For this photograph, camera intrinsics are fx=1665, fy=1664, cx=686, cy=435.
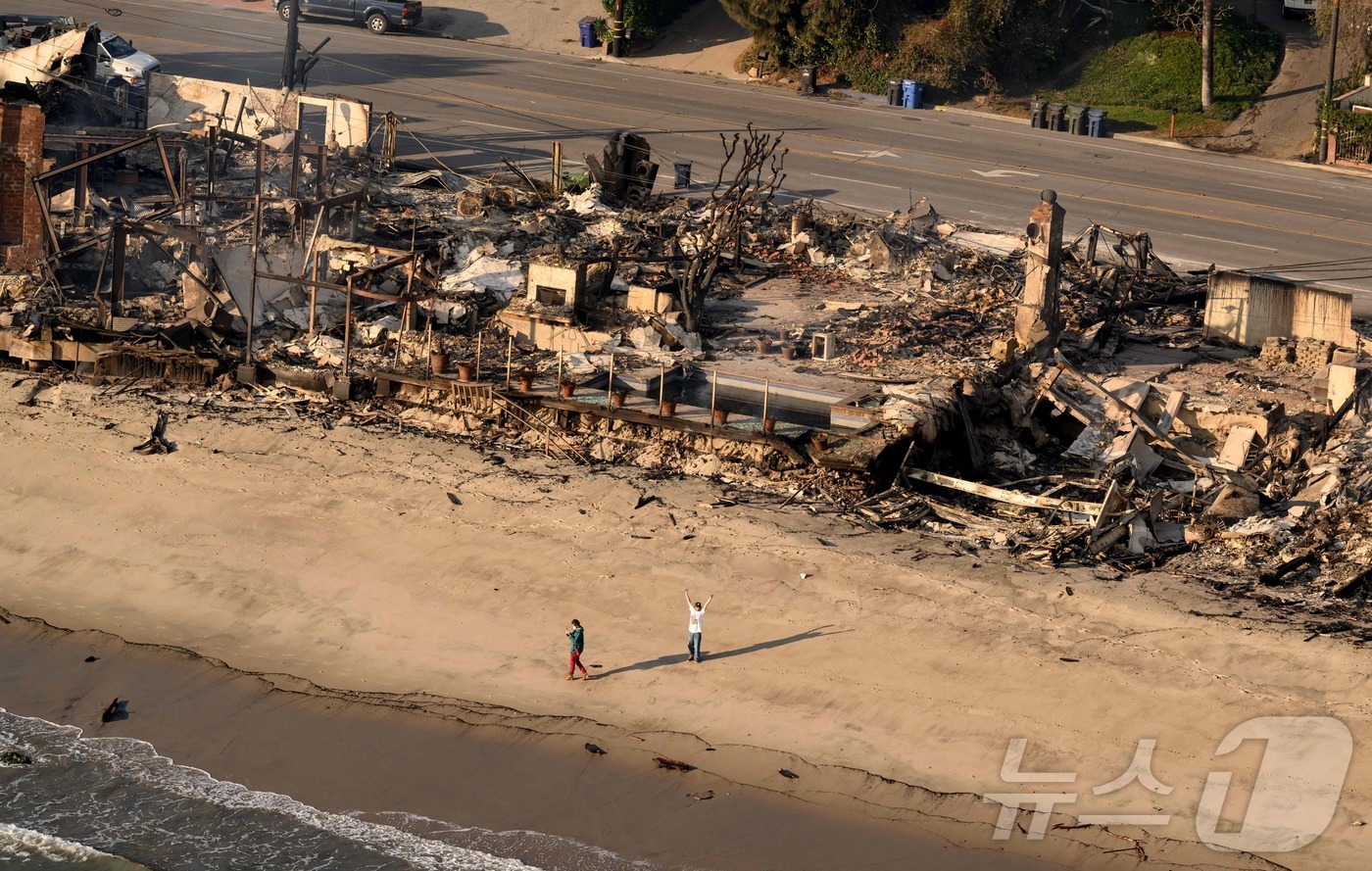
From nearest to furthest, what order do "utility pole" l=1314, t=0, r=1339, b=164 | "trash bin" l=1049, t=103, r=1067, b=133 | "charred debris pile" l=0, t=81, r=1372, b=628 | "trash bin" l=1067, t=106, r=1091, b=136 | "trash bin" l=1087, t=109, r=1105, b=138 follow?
"charred debris pile" l=0, t=81, r=1372, b=628, "utility pole" l=1314, t=0, r=1339, b=164, "trash bin" l=1087, t=109, r=1105, b=138, "trash bin" l=1067, t=106, r=1091, b=136, "trash bin" l=1049, t=103, r=1067, b=133

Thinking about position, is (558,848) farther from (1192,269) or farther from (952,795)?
(1192,269)

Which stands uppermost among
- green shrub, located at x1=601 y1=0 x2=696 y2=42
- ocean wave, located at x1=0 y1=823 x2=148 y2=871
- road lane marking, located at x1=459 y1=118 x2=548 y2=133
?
green shrub, located at x1=601 y1=0 x2=696 y2=42

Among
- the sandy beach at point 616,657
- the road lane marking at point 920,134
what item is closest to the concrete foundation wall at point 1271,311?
the sandy beach at point 616,657

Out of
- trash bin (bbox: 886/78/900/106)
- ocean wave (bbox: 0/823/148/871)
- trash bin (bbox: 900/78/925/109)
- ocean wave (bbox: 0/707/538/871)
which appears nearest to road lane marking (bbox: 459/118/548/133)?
trash bin (bbox: 886/78/900/106)

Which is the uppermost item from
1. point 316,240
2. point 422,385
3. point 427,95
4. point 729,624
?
point 427,95

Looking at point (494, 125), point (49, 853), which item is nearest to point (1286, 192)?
point (494, 125)

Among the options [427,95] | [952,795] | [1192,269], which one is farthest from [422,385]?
[427,95]

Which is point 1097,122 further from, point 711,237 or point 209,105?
point 209,105

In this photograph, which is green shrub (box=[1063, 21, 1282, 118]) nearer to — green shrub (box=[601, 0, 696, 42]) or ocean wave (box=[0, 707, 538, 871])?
green shrub (box=[601, 0, 696, 42])
